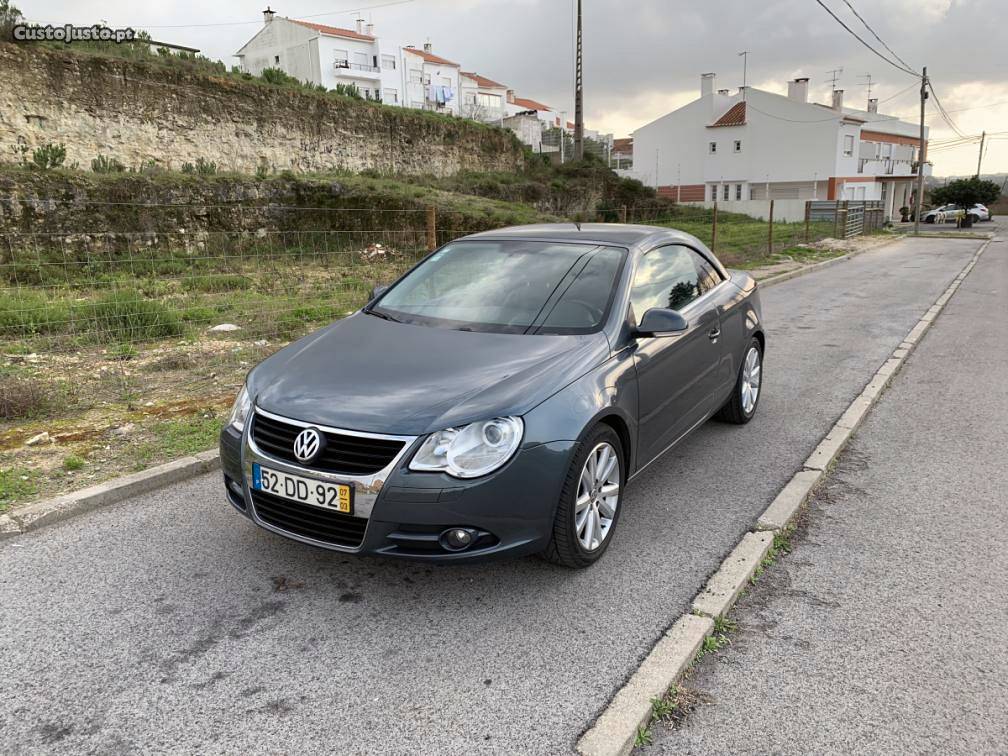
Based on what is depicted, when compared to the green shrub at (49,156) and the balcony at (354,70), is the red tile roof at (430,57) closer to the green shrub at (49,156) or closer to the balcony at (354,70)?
the balcony at (354,70)

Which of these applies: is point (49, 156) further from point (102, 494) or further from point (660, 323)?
point (660, 323)

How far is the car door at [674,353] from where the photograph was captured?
3.87 m

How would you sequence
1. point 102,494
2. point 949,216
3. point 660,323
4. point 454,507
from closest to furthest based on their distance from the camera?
1. point 454,507
2. point 660,323
3. point 102,494
4. point 949,216

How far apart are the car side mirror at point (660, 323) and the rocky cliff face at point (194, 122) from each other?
66.7ft

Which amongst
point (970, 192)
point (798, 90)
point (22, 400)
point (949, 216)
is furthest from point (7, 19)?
point (970, 192)

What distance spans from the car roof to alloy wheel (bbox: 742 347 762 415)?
116cm

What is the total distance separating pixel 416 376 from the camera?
3.25 m

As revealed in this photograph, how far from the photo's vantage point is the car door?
387 centimetres

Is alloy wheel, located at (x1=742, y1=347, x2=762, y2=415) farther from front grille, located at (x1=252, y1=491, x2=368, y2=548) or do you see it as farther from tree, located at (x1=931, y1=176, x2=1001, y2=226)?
tree, located at (x1=931, y1=176, x2=1001, y2=226)

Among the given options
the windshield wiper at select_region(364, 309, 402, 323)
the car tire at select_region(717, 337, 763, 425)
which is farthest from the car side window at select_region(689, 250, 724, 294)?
the windshield wiper at select_region(364, 309, 402, 323)

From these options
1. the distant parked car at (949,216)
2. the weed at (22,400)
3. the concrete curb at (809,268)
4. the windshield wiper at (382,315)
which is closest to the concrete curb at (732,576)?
the windshield wiper at (382,315)

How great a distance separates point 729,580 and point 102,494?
3.56 meters

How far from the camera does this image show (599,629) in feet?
9.77

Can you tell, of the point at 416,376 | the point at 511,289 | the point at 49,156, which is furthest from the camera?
the point at 49,156
